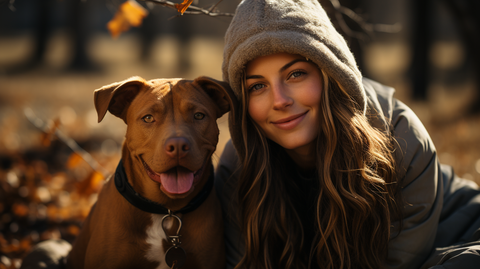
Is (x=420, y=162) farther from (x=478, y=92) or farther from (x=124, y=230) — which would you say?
(x=478, y=92)

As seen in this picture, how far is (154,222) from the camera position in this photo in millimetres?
3113

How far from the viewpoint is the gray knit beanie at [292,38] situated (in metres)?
2.92

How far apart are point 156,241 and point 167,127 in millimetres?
893

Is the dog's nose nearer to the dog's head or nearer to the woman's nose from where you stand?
the dog's head

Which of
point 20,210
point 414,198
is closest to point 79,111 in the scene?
point 20,210

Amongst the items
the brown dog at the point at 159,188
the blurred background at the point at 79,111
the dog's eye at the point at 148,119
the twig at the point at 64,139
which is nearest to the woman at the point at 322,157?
the brown dog at the point at 159,188

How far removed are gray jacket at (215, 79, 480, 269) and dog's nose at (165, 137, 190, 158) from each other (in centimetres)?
80

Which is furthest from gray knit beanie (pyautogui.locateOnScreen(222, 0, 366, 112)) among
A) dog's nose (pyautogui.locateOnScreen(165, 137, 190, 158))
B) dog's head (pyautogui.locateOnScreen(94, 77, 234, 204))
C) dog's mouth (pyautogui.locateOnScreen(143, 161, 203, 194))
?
dog's mouth (pyautogui.locateOnScreen(143, 161, 203, 194))

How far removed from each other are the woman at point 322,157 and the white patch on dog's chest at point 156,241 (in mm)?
630

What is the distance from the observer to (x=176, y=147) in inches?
106

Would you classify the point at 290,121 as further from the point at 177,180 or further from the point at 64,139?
the point at 64,139

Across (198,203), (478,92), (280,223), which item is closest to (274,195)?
(280,223)

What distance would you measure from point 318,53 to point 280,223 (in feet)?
4.69

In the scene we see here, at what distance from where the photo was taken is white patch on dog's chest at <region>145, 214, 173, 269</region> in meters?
3.06
